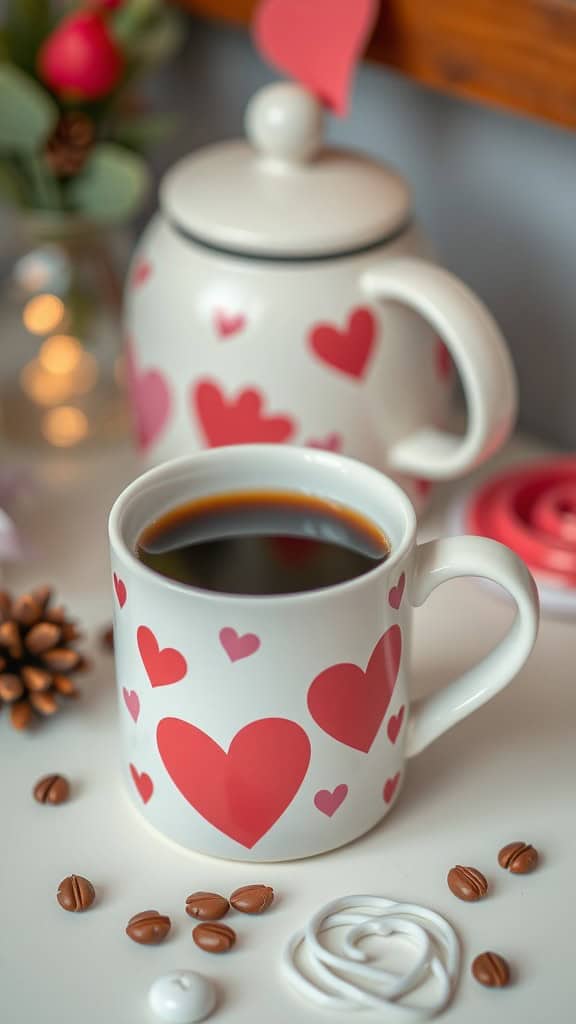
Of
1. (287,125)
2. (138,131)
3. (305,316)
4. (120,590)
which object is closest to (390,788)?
(120,590)

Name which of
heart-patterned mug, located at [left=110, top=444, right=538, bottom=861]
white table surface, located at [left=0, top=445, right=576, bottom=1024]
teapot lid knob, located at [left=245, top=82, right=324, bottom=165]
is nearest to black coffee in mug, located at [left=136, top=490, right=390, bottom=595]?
heart-patterned mug, located at [left=110, top=444, right=538, bottom=861]

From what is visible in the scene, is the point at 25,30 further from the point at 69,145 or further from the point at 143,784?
the point at 143,784

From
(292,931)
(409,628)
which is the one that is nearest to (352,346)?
A: (409,628)

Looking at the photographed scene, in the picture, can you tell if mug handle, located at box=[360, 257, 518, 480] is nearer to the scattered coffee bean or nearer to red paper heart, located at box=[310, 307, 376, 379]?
red paper heart, located at box=[310, 307, 376, 379]

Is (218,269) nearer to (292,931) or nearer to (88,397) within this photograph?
(88,397)

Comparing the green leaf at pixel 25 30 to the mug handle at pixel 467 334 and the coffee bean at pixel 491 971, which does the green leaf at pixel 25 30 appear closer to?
the mug handle at pixel 467 334

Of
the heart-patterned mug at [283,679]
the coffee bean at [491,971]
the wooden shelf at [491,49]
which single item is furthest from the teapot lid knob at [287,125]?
the coffee bean at [491,971]

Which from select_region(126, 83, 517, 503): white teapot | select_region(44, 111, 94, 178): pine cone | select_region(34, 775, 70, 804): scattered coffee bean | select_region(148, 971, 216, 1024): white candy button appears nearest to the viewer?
select_region(148, 971, 216, 1024): white candy button
